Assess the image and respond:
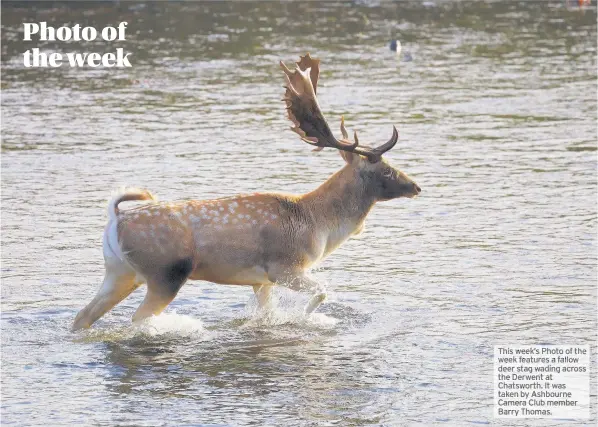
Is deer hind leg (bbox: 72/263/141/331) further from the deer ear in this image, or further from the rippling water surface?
the deer ear

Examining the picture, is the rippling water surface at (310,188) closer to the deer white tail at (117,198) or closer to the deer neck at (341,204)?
the deer neck at (341,204)

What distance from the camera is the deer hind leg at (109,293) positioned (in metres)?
9.18

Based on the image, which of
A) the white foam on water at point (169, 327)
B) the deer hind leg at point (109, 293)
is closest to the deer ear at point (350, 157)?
the white foam on water at point (169, 327)

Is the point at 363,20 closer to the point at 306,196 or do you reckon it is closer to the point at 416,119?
the point at 416,119

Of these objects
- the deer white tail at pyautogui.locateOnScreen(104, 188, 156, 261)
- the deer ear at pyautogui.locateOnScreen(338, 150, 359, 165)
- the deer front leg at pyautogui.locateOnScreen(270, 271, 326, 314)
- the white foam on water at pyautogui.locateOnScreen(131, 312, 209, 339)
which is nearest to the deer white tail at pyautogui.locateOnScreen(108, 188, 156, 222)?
the deer white tail at pyautogui.locateOnScreen(104, 188, 156, 261)

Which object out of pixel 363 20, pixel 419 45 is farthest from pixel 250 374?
pixel 363 20

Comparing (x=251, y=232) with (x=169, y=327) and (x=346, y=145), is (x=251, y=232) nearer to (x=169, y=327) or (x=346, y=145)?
(x=169, y=327)

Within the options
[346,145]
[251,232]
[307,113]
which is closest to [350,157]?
[346,145]

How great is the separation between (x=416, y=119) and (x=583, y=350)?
27.4 feet

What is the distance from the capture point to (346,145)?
9.73 meters

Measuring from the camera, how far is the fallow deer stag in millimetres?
9070

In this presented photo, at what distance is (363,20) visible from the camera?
84.2ft

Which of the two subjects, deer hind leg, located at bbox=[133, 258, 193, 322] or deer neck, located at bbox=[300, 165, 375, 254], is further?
deer neck, located at bbox=[300, 165, 375, 254]

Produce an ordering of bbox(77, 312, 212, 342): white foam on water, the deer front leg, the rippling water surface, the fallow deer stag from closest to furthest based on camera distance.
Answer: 1. the rippling water surface
2. the fallow deer stag
3. bbox(77, 312, 212, 342): white foam on water
4. the deer front leg
